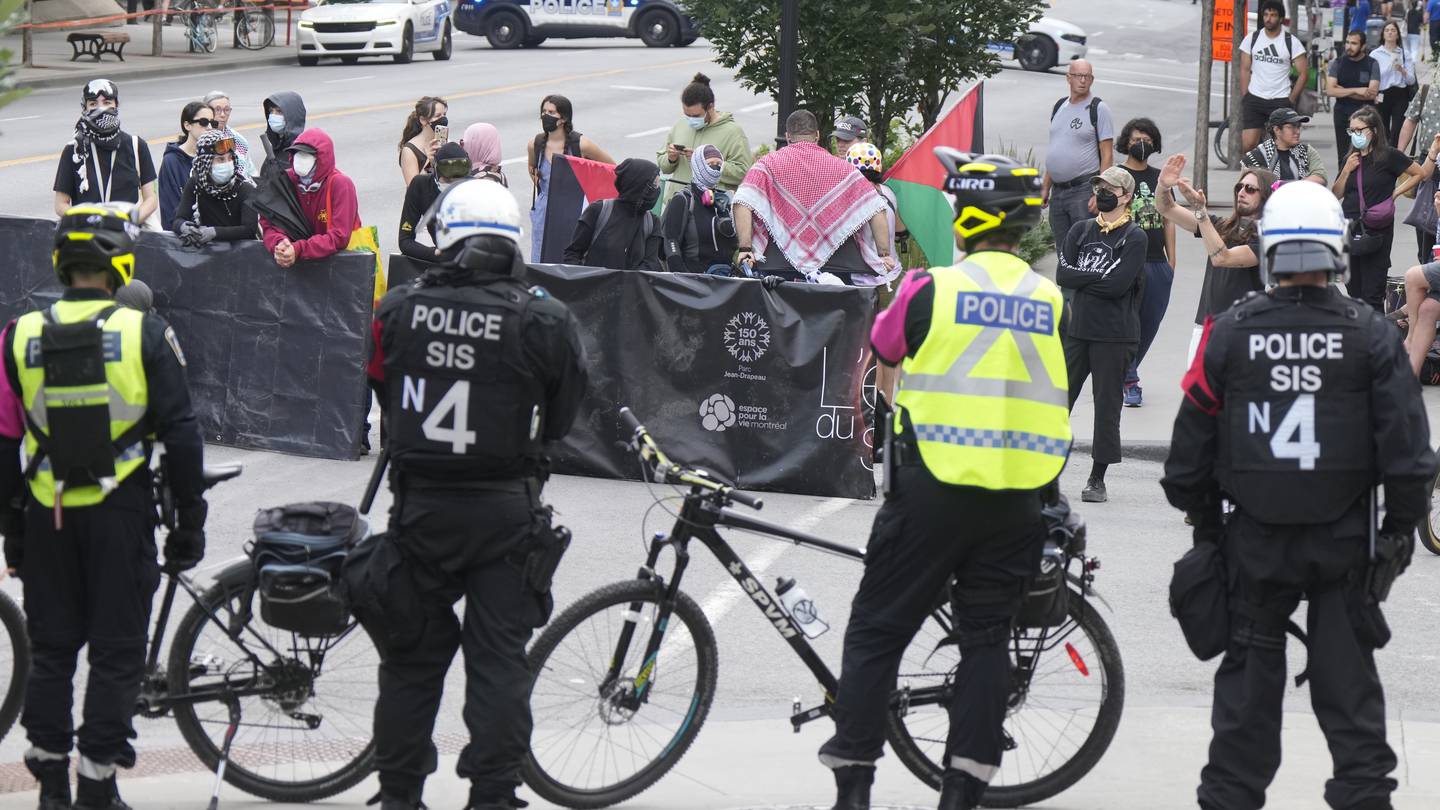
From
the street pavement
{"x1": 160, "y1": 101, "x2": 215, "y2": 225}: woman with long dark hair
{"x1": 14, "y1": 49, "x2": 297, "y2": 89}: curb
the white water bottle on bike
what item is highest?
{"x1": 160, "y1": 101, "x2": 215, "y2": 225}: woman with long dark hair

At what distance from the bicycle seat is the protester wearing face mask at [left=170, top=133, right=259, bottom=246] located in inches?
197

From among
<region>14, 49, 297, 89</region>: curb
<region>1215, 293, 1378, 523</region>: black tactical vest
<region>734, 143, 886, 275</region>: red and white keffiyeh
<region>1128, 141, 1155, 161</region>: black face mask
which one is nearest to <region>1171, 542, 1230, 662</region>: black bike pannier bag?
<region>1215, 293, 1378, 523</region>: black tactical vest

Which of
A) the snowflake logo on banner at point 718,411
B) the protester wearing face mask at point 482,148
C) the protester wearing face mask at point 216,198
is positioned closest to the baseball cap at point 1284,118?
the snowflake logo on banner at point 718,411

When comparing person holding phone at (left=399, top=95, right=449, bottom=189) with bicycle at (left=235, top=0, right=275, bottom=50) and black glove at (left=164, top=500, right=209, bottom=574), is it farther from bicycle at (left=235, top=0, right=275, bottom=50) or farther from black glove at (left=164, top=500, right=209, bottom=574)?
bicycle at (left=235, top=0, right=275, bottom=50)

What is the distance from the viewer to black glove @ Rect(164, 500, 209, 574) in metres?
5.57

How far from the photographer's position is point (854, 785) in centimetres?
548

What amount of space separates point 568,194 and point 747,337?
328 centimetres

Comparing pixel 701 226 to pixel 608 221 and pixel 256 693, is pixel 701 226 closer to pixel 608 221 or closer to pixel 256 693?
pixel 608 221

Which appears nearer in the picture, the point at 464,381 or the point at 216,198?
the point at 464,381

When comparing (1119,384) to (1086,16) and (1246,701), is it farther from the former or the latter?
(1086,16)

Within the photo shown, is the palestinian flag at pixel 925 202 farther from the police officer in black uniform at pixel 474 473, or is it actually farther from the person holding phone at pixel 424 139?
the police officer in black uniform at pixel 474 473

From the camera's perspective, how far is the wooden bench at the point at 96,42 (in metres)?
31.9

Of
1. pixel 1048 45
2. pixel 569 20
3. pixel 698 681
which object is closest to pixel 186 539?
pixel 698 681

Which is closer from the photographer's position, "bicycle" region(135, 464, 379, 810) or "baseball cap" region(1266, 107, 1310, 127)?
"bicycle" region(135, 464, 379, 810)
